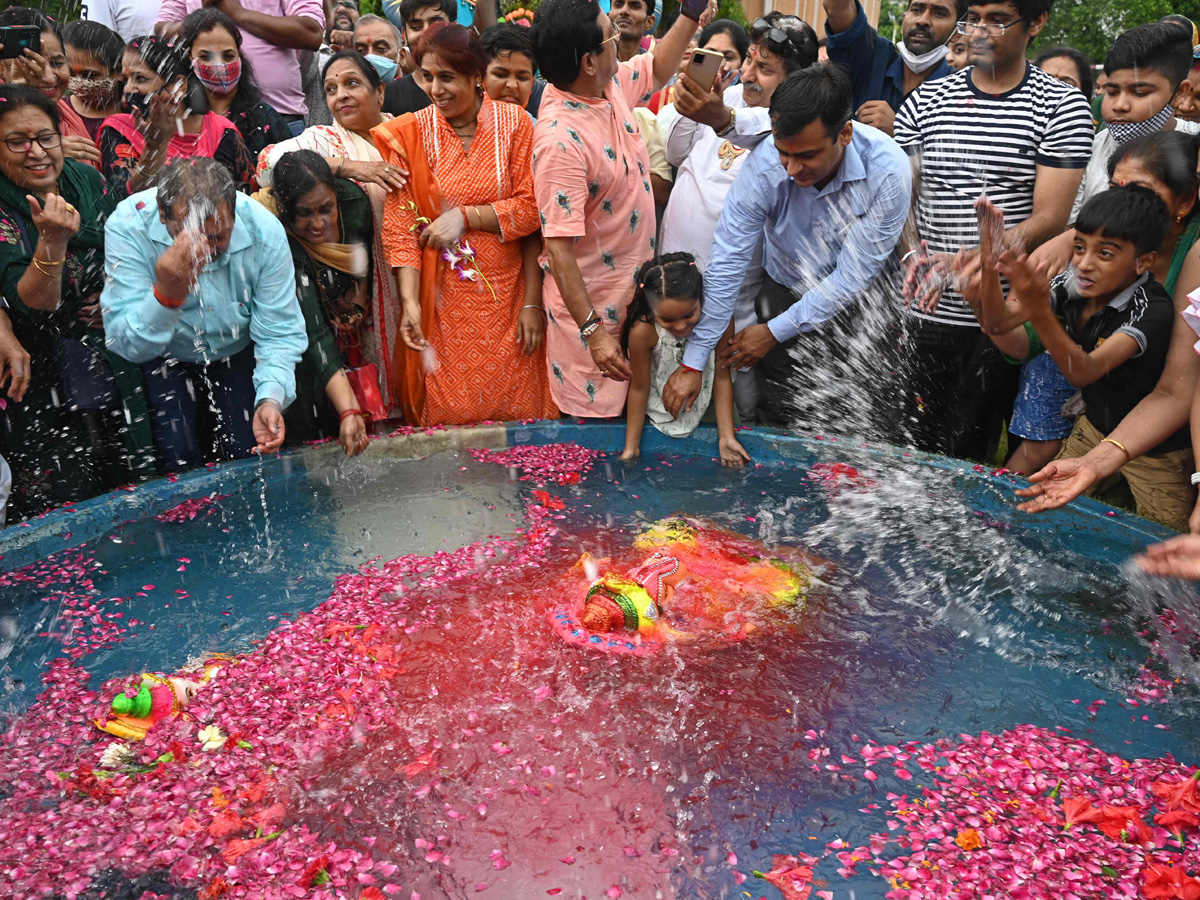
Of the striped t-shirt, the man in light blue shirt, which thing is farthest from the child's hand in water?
the man in light blue shirt

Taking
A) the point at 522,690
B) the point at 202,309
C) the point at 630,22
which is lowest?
the point at 522,690

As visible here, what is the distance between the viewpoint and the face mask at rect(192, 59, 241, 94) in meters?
4.54

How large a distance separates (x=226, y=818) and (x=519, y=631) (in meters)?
1.07

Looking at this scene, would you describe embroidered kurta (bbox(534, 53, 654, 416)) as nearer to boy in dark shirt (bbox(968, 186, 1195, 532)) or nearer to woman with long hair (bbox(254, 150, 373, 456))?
woman with long hair (bbox(254, 150, 373, 456))

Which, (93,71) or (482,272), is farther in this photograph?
(93,71)

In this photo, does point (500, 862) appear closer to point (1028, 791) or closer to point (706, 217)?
point (1028, 791)

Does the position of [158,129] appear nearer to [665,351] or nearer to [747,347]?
[665,351]

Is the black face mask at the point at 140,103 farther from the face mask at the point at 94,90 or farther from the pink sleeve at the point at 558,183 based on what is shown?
the pink sleeve at the point at 558,183

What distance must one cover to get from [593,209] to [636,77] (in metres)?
1.05

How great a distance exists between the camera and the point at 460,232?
4324 millimetres

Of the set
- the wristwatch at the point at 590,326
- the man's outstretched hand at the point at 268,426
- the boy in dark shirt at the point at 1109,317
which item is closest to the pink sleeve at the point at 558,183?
the wristwatch at the point at 590,326

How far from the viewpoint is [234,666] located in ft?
9.41

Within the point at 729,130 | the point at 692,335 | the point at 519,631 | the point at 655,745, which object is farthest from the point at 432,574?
the point at 729,130

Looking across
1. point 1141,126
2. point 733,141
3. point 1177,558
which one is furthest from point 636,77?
point 1177,558
